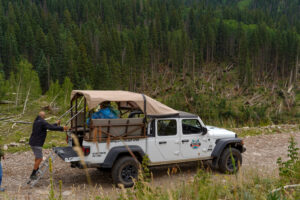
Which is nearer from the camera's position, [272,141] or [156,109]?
[156,109]

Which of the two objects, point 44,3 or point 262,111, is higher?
point 44,3

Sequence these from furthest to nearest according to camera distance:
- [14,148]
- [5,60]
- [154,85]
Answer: [154,85] < [5,60] < [14,148]

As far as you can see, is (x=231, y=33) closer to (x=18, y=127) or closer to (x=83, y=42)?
(x=83, y=42)

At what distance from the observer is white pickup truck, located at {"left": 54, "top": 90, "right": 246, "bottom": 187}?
7.21 metres

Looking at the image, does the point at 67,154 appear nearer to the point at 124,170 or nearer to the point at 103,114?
the point at 103,114

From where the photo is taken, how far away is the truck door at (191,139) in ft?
27.1

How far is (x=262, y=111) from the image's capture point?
30.6 m

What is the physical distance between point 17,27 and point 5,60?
17.3 m

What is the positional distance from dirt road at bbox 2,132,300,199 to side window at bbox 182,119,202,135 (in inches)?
49.5

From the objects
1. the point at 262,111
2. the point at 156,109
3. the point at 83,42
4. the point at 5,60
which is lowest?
the point at 262,111

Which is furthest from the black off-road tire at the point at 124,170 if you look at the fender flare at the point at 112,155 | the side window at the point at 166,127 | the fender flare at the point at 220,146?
the fender flare at the point at 220,146

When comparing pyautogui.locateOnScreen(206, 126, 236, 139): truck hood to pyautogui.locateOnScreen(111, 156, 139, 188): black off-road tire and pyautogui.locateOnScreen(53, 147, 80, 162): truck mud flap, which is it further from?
pyautogui.locateOnScreen(53, 147, 80, 162): truck mud flap

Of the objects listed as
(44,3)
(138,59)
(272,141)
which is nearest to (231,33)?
(138,59)

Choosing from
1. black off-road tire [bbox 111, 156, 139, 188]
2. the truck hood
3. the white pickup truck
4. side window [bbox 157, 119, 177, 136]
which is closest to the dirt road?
black off-road tire [bbox 111, 156, 139, 188]
